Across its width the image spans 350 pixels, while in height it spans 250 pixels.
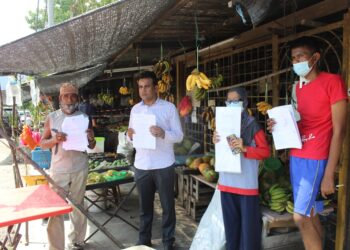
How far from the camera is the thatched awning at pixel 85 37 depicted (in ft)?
9.89

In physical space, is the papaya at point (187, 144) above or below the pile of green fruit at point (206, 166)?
above

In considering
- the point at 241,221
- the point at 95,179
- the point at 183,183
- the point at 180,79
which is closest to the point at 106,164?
the point at 95,179

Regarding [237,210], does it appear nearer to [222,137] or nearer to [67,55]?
[222,137]

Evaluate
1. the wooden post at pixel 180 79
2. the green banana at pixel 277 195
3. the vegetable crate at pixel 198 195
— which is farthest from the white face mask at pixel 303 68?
the wooden post at pixel 180 79

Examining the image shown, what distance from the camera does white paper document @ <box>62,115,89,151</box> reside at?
12.1 feet

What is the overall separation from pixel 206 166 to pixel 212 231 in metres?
1.62

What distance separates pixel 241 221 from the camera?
326 centimetres

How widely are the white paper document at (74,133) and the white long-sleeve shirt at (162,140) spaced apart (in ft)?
1.80

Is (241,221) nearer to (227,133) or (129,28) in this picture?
(227,133)

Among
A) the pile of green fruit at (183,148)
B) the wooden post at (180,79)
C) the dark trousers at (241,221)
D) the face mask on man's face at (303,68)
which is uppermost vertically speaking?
the wooden post at (180,79)

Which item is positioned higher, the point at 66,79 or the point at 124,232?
the point at 66,79

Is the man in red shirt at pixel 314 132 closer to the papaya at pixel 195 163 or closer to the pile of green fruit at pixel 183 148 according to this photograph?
the papaya at pixel 195 163

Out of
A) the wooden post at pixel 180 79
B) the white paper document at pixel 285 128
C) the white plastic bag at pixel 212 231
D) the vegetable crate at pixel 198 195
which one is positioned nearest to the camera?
the white paper document at pixel 285 128

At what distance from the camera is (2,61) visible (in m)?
3.84
